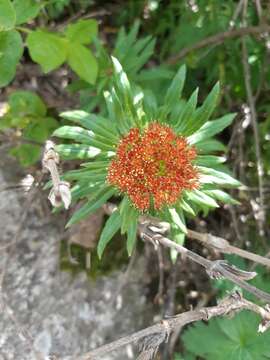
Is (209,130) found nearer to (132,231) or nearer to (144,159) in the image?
(144,159)

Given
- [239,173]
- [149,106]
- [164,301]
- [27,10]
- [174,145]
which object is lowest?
[164,301]

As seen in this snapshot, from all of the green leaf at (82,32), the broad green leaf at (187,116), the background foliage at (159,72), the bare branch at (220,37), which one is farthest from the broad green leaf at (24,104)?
the broad green leaf at (187,116)

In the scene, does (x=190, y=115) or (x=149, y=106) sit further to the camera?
(x=149, y=106)

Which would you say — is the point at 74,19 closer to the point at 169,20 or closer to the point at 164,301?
the point at 169,20

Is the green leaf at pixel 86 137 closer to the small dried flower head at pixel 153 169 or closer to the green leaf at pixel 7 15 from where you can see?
the small dried flower head at pixel 153 169

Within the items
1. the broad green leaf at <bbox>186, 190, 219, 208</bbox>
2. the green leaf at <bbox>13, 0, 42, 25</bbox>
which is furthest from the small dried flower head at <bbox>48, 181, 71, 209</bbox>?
the green leaf at <bbox>13, 0, 42, 25</bbox>

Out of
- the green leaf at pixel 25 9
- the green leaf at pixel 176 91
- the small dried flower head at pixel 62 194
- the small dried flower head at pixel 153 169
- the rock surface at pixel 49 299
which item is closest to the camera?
the small dried flower head at pixel 62 194

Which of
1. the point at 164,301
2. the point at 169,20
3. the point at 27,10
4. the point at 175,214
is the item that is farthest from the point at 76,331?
the point at 169,20
